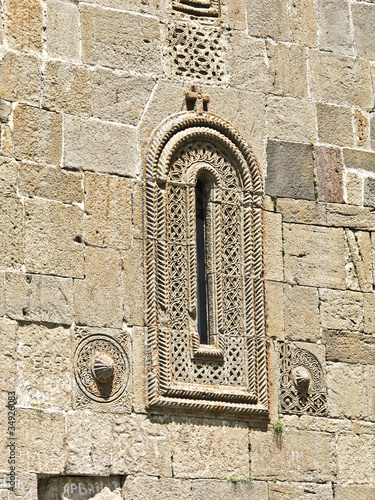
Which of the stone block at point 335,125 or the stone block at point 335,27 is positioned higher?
the stone block at point 335,27

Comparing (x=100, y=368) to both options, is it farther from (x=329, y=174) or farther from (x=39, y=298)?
(x=329, y=174)

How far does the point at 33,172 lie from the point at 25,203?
0.28m

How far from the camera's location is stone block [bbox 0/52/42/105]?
38.6 ft

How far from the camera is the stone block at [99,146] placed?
11898 millimetres

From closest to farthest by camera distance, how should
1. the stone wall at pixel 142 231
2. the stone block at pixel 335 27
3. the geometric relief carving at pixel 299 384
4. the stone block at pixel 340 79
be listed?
the stone wall at pixel 142 231, the geometric relief carving at pixel 299 384, the stone block at pixel 340 79, the stone block at pixel 335 27

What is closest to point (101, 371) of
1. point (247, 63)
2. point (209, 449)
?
point (209, 449)

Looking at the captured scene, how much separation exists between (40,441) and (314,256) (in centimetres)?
312

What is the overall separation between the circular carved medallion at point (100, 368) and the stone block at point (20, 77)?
206cm

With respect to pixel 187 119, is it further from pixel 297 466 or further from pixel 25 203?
pixel 297 466

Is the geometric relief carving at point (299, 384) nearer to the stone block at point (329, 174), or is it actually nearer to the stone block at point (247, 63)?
the stone block at point (329, 174)

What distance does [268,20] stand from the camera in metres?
13.2

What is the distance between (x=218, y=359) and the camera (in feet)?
39.4

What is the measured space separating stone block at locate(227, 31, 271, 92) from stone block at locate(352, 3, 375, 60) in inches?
41.7

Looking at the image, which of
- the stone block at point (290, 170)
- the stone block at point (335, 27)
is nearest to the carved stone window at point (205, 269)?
the stone block at point (290, 170)
